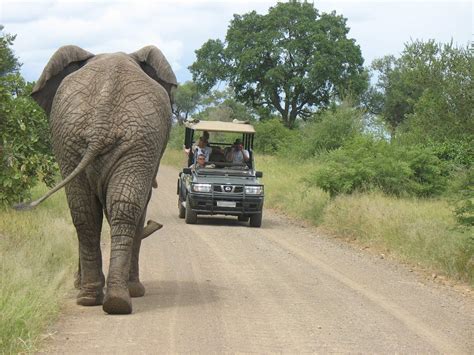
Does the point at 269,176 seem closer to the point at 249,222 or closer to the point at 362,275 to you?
the point at 249,222

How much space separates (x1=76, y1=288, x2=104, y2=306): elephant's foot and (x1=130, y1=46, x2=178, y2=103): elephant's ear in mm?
2256

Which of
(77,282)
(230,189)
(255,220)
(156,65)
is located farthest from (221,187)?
(156,65)

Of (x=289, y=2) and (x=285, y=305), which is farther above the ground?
(x=289, y=2)

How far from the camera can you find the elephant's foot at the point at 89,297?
8984 millimetres

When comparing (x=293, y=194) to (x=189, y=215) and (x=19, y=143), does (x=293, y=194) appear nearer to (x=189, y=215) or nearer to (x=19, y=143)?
(x=189, y=215)

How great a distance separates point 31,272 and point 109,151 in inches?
78.2

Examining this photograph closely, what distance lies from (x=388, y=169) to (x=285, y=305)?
40.3 feet

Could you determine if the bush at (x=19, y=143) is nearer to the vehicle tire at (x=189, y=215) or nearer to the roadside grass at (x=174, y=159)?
the vehicle tire at (x=189, y=215)

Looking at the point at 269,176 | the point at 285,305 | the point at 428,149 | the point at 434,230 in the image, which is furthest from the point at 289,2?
the point at 285,305

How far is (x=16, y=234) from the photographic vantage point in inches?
516

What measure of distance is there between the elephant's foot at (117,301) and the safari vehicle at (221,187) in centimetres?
1068

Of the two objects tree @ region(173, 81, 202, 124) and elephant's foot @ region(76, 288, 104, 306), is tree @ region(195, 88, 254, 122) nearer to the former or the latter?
tree @ region(173, 81, 202, 124)

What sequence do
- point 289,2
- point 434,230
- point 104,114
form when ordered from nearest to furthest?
1. point 104,114
2. point 434,230
3. point 289,2

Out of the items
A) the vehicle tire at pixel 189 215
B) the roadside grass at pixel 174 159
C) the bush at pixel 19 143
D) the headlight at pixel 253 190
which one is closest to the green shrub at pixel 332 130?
the roadside grass at pixel 174 159
